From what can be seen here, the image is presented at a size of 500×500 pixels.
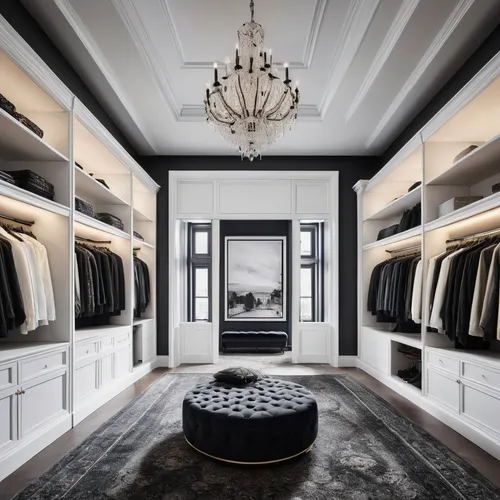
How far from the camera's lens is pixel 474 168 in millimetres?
3625

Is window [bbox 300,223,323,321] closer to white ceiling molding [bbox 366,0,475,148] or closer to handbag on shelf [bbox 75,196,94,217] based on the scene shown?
white ceiling molding [bbox 366,0,475,148]

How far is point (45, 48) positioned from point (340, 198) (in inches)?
171

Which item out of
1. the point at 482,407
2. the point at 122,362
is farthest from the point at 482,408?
the point at 122,362

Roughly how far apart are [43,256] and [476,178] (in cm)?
377

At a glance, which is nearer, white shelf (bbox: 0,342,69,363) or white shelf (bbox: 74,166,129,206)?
white shelf (bbox: 0,342,69,363)

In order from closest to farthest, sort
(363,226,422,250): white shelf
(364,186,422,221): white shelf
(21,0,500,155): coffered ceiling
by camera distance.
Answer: (21,0,500,155): coffered ceiling, (363,226,422,250): white shelf, (364,186,422,221): white shelf

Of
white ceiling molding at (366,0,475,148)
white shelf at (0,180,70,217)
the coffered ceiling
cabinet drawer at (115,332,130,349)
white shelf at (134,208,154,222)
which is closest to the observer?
white shelf at (0,180,70,217)

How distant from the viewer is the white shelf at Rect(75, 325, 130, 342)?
12.6ft

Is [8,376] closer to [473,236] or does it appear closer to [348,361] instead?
[473,236]

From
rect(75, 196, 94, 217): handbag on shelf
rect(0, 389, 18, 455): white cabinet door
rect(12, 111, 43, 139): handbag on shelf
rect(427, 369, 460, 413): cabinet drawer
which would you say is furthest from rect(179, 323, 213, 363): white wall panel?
rect(12, 111, 43, 139): handbag on shelf

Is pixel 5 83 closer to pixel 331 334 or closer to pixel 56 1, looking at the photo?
pixel 56 1

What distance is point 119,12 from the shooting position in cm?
312

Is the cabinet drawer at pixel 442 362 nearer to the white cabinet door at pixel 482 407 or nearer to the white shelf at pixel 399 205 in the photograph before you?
the white cabinet door at pixel 482 407

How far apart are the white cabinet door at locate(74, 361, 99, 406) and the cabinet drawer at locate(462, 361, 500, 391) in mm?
3119
